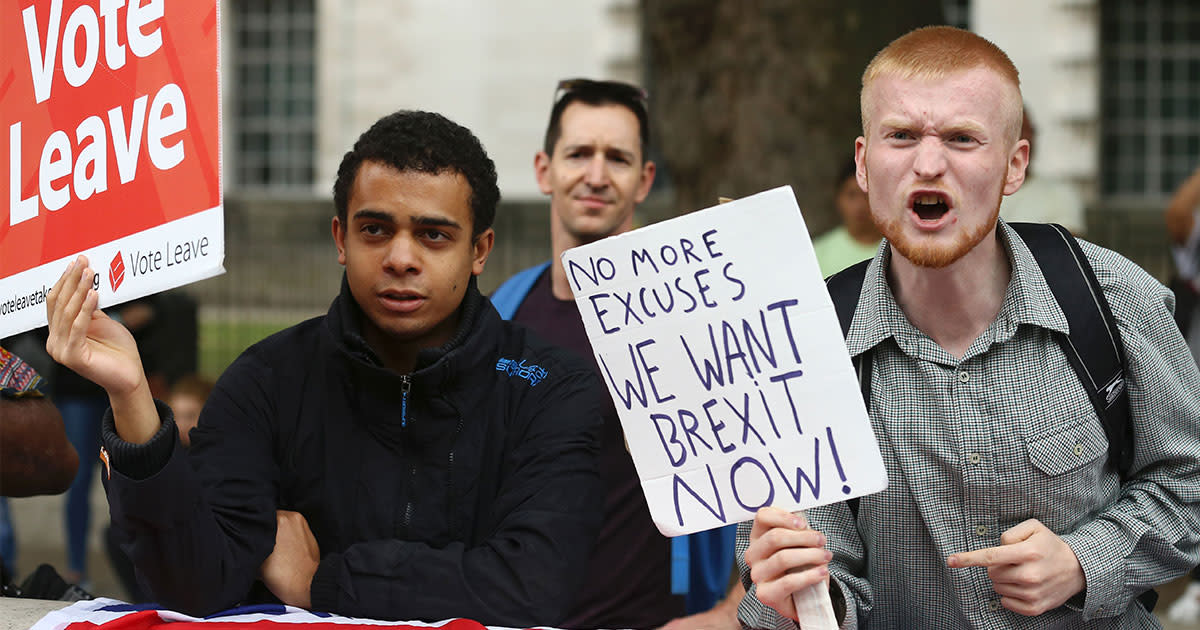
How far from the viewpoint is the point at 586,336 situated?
3.59 metres

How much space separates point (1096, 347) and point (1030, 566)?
0.39 metres

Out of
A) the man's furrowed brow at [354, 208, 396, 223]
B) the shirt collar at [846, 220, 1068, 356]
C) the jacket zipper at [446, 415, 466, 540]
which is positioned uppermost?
the man's furrowed brow at [354, 208, 396, 223]

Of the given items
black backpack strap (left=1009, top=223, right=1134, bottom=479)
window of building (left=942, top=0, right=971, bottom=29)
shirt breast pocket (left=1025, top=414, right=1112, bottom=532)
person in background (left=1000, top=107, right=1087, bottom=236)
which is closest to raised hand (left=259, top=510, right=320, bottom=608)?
shirt breast pocket (left=1025, top=414, right=1112, bottom=532)

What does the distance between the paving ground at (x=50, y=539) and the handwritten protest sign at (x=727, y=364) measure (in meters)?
5.10

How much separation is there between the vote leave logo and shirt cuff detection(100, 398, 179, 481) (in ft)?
0.87

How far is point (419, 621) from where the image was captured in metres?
2.52

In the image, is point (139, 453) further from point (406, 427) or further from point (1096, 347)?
point (1096, 347)

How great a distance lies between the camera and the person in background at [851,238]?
540cm

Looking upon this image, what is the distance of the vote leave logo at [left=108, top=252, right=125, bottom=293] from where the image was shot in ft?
8.36

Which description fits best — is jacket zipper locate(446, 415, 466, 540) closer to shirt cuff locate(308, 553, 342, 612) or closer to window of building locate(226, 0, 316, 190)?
shirt cuff locate(308, 553, 342, 612)

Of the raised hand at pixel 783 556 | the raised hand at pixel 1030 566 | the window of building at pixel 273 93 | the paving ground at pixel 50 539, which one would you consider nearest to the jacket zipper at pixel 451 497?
the raised hand at pixel 783 556

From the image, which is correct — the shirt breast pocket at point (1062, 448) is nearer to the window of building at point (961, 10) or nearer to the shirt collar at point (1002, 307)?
the shirt collar at point (1002, 307)

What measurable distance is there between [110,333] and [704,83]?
4.76m

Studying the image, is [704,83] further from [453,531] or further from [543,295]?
[453,531]
